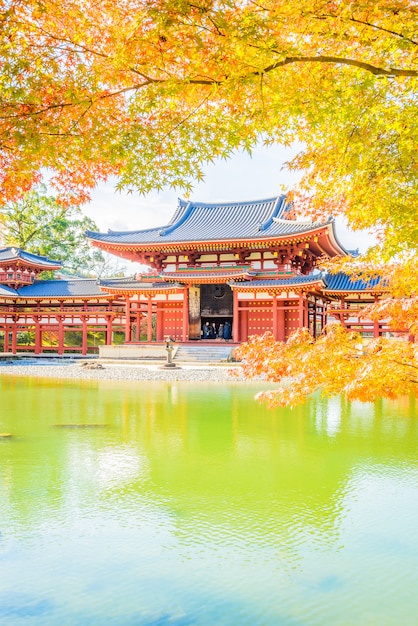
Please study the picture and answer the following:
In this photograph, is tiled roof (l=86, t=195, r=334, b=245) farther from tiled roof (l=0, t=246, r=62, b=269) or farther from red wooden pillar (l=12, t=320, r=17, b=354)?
red wooden pillar (l=12, t=320, r=17, b=354)

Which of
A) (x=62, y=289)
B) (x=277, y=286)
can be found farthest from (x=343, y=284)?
(x=62, y=289)

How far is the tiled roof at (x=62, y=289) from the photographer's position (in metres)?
27.2

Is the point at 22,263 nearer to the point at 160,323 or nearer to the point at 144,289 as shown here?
the point at 144,289

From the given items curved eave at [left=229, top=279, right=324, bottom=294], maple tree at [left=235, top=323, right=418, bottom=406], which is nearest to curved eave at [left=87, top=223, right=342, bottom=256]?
curved eave at [left=229, top=279, right=324, bottom=294]

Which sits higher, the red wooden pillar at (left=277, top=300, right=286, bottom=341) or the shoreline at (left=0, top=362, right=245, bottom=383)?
the red wooden pillar at (left=277, top=300, right=286, bottom=341)

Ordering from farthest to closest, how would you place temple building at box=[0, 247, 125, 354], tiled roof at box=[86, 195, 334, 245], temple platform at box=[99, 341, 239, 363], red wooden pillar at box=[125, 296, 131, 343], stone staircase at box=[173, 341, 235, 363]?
temple building at box=[0, 247, 125, 354] < red wooden pillar at box=[125, 296, 131, 343] < tiled roof at box=[86, 195, 334, 245] < temple platform at box=[99, 341, 239, 363] < stone staircase at box=[173, 341, 235, 363]

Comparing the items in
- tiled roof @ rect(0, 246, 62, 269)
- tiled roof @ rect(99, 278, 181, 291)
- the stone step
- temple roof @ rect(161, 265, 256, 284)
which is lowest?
the stone step

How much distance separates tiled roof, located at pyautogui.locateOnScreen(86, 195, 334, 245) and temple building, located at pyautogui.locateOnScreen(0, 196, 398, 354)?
0.06 meters

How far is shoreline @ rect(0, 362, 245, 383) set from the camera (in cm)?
1799

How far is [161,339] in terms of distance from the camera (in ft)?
85.1

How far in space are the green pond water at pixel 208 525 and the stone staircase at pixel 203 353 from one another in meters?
12.4

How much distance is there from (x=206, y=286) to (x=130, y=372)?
26.8 ft

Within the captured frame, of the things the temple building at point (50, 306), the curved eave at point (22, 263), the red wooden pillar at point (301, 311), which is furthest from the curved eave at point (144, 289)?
the curved eave at point (22, 263)

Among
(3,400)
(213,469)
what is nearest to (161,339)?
(3,400)
